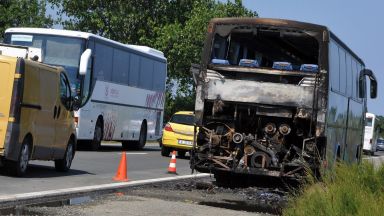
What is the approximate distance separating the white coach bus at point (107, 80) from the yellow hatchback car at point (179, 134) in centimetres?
230

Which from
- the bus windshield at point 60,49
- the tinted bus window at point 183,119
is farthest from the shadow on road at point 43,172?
the tinted bus window at point 183,119

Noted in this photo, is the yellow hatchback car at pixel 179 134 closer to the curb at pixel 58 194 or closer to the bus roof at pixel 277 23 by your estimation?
the curb at pixel 58 194

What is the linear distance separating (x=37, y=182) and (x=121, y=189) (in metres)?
1.56

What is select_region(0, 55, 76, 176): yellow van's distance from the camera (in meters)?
14.6

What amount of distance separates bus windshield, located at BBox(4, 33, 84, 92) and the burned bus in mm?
10325

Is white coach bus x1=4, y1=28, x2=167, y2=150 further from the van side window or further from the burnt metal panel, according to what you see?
the burnt metal panel

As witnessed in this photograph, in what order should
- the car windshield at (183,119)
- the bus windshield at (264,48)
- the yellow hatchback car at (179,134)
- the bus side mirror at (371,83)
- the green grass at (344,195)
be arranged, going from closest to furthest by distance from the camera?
the green grass at (344,195) < the bus windshield at (264,48) < the bus side mirror at (371,83) < the yellow hatchback car at (179,134) < the car windshield at (183,119)

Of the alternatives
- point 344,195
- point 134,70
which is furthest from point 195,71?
point 134,70

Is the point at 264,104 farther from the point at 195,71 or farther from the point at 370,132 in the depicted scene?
the point at 370,132

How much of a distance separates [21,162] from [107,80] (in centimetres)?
1336

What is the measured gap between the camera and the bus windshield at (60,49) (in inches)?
1005

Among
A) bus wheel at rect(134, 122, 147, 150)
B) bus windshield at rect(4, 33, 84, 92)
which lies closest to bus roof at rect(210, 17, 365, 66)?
bus windshield at rect(4, 33, 84, 92)

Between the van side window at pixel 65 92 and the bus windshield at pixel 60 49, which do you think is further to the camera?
the bus windshield at pixel 60 49

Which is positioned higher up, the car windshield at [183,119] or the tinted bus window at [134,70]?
the tinted bus window at [134,70]
